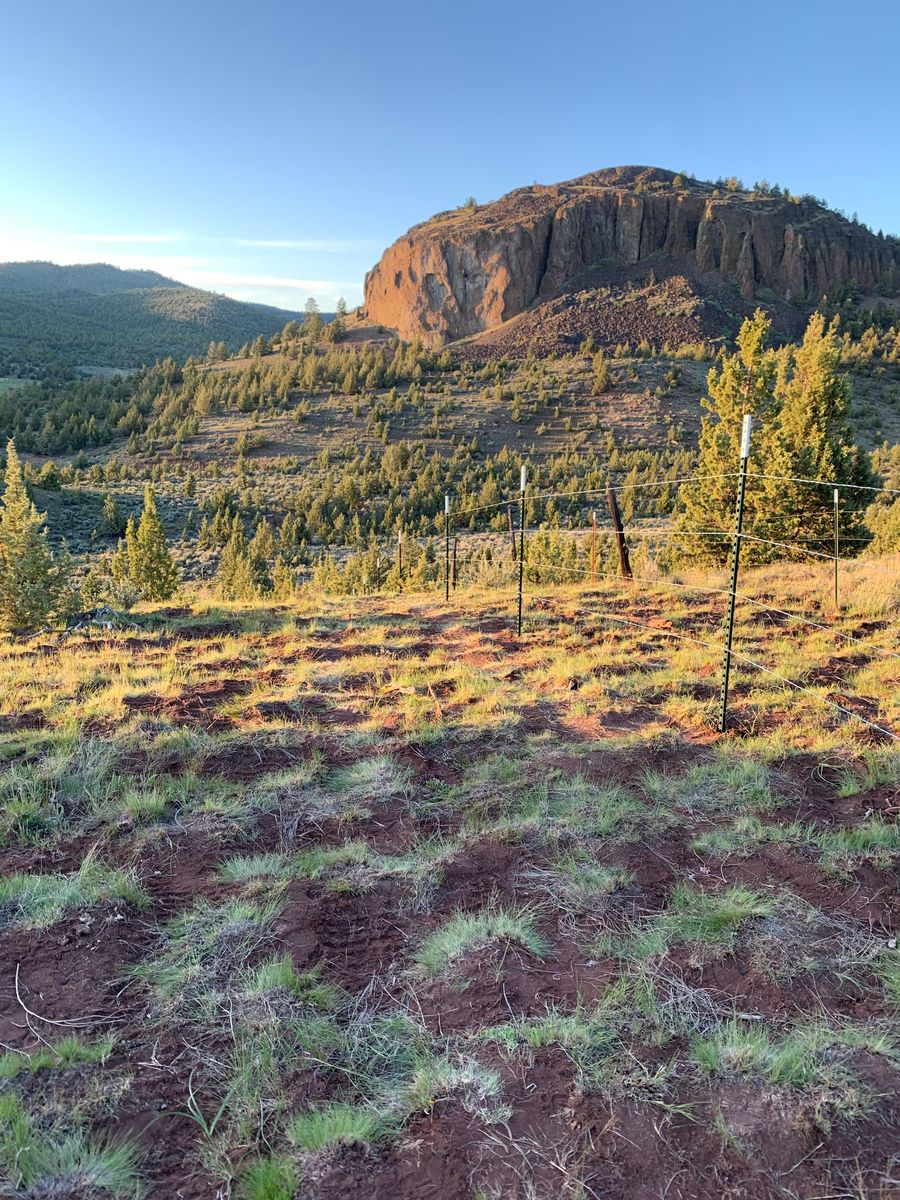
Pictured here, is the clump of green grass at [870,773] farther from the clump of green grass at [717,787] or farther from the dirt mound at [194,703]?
the dirt mound at [194,703]

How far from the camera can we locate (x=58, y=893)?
3.52 meters

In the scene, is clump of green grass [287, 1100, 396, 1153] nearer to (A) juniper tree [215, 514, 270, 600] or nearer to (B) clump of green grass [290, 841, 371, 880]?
(B) clump of green grass [290, 841, 371, 880]

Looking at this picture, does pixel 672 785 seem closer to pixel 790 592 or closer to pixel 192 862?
pixel 192 862

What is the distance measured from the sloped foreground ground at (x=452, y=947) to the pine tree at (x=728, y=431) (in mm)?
11900

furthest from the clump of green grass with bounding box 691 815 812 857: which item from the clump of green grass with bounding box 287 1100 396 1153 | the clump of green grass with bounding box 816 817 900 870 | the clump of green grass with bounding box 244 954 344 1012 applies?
the clump of green grass with bounding box 287 1100 396 1153

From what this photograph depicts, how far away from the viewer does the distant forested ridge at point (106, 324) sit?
100750 millimetres

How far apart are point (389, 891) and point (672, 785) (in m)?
2.19

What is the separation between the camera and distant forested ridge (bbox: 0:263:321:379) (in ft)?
331

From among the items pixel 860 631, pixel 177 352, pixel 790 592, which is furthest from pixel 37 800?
pixel 177 352

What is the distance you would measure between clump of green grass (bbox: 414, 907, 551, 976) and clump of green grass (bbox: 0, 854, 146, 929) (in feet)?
5.18

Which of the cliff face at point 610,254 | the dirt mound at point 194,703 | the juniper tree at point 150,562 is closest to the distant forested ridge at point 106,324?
the cliff face at point 610,254

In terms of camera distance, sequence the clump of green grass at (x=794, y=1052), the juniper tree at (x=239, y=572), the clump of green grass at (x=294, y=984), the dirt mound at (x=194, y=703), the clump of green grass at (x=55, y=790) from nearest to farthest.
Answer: the clump of green grass at (x=794, y=1052)
the clump of green grass at (x=294, y=984)
the clump of green grass at (x=55, y=790)
the dirt mound at (x=194, y=703)
the juniper tree at (x=239, y=572)

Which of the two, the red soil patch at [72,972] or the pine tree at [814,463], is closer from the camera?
the red soil patch at [72,972]

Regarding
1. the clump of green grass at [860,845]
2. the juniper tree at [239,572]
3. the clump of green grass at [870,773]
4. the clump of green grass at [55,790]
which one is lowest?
the juniper tree at [239,572]
